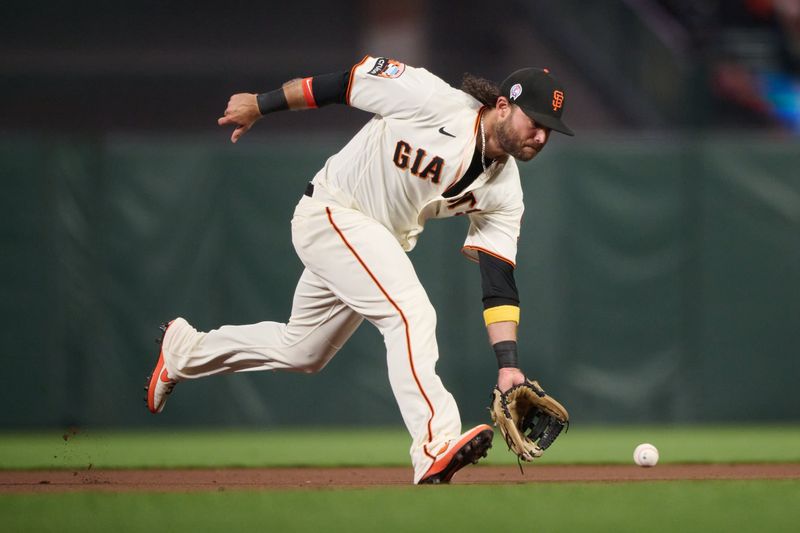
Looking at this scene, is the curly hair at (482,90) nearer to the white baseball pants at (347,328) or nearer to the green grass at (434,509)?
the white baseball pants at (347,328)

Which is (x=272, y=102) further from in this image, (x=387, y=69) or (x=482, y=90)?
(x=482, y=90)

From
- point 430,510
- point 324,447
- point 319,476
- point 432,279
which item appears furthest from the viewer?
point 432,279

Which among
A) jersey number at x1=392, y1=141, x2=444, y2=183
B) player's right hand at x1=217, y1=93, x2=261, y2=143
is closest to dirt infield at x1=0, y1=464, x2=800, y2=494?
jersey number at x1=392, y1=141, x2=444, y2=183

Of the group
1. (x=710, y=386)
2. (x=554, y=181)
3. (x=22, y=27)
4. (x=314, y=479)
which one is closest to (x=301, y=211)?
(x=314, y=479)

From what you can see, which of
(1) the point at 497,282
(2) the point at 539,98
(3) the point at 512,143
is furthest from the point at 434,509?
(2) the point at 539,98

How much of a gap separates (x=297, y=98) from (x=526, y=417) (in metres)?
1.73

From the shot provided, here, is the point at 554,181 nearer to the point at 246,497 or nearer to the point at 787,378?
the point at 787,378

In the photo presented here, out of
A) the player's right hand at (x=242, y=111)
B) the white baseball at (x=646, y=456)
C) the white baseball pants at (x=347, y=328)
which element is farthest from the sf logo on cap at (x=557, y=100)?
the white baseball at (x=646, y=456)

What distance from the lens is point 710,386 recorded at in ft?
31.8

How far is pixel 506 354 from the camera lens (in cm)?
548

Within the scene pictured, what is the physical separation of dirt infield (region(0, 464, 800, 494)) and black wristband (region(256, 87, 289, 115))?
1642 millimetres

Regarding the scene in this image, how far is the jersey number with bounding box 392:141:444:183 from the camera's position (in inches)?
210

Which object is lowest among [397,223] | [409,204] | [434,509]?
[434,509]

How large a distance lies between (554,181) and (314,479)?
4.65 m
